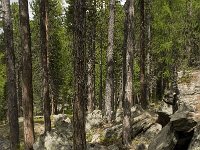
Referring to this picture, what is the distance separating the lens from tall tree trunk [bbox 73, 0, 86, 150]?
1077 centimetres

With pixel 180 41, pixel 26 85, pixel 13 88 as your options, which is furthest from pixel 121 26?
pixel 26 85

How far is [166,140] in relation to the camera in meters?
12.3

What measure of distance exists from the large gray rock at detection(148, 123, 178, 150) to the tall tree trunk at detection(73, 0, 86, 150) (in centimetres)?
296

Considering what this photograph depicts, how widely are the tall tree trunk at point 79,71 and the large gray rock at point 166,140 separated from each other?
9.71 ft

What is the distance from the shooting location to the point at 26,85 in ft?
49.4

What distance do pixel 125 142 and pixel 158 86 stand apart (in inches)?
1117

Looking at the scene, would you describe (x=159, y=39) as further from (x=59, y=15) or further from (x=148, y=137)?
(x=148, y=137)

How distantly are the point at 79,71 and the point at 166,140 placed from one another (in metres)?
4.07

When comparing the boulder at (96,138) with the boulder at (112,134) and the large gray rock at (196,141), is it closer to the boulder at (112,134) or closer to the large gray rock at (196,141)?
the boulder at (112,134)

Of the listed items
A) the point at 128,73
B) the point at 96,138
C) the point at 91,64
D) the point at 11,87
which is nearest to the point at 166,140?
the point at 128,73

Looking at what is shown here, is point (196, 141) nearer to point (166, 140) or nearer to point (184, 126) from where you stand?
point (184, 126)

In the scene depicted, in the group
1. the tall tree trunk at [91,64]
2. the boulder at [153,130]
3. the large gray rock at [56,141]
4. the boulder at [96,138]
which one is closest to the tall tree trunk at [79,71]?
the large gray rock at [56,141]

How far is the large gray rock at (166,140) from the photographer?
11.9 metres

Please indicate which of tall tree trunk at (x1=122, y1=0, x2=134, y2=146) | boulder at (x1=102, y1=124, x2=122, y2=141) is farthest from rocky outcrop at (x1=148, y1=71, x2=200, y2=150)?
boulder at (x1=102, y1=124, x2=122, y2=141)
